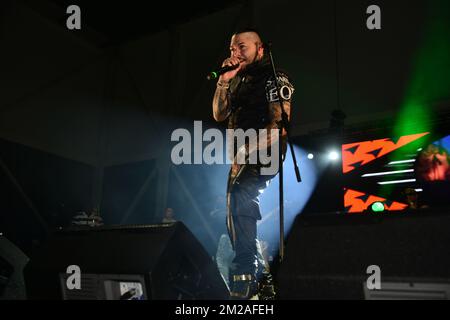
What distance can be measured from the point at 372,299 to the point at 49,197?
846 cm

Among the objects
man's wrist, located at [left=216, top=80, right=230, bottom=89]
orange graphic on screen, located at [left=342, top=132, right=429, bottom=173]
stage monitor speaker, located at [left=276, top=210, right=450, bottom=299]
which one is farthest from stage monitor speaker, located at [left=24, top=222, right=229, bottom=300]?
orange graphic on screen, located at [left=342, top=132, right=429, bottom=173]

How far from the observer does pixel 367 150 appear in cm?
644

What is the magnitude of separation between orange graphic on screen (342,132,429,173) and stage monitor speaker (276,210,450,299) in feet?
15.9

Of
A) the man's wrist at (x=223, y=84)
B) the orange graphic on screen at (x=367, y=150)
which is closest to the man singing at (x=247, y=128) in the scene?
the man's wrist at (x=223, y=84)

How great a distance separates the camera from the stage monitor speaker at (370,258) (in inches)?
59.4

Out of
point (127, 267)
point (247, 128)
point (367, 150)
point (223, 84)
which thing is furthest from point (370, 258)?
point (367, 150)

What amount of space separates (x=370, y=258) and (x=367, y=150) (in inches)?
203

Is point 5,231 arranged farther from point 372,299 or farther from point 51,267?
point 372,299

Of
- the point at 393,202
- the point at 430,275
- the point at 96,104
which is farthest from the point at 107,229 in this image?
the point at 96,104

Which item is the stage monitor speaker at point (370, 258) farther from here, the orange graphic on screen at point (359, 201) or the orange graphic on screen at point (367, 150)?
the orange graphic on screen at point (367, 150)

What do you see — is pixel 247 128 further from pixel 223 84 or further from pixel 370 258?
pixel 370 258

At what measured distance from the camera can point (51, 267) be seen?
2.23 metres

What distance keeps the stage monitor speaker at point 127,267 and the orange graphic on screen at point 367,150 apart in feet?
15.9

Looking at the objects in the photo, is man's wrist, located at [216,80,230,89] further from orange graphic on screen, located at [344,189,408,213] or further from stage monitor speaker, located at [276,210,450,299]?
orange graphic on screen, located at [344,189,408,213]
